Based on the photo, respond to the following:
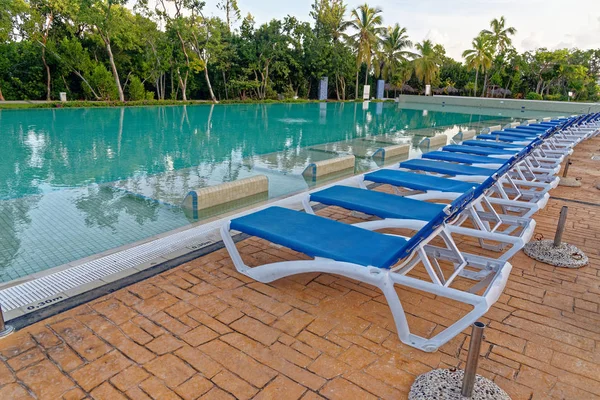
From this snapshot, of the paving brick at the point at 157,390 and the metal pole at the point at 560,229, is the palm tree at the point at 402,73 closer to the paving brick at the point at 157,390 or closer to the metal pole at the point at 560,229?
the metal pole at the point at 560,229

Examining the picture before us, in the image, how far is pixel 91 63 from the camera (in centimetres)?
2262

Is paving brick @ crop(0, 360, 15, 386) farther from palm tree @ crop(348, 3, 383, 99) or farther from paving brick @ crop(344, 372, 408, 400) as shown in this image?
palm tree @ crop(348, 3, 383, 99)

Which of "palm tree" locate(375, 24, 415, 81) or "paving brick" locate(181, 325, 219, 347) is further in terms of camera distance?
"palm tree" locate(375, 24, 415, 81)

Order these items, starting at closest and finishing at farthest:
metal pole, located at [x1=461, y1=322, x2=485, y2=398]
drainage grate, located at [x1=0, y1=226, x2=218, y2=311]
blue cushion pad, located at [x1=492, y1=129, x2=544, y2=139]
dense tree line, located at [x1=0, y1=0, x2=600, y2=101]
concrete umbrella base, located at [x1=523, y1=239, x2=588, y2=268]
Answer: metal pole, located at [x1=461, y1=322, x2=485, y2=398], drainage grate, located at [x1=0, y1=226, x2=218, y2=311], concrete umbrella base, located at [x1=523, y1=239, x2=588, y2=268], blue cushion pad, located at [x1=492, y1=129, x2=544, y2=139], dense tree line, located at [x1=0, y1=0, x2=600, y2=101]

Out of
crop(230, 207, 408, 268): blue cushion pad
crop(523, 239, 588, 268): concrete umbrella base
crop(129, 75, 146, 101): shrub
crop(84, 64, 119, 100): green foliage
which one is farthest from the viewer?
crop(129, 75, 146, 101): shrub

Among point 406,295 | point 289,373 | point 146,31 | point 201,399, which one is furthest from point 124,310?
point 146,31

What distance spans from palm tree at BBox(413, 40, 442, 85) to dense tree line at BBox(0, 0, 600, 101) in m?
0.09

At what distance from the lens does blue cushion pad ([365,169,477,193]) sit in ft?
13.8

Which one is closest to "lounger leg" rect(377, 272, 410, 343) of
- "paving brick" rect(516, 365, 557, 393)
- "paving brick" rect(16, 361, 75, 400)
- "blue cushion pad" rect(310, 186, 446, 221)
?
"paving brick" rect(516, 365, 557, 393)

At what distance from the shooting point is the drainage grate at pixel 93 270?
2.69 meters

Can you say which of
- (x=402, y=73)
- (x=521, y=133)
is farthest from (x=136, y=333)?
(x=402, y=73)

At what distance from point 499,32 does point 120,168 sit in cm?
3693

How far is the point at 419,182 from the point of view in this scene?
439cm

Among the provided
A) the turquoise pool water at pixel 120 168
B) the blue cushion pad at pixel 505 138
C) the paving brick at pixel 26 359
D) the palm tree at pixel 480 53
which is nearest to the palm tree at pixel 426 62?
the palm tree at pixel 480 53
